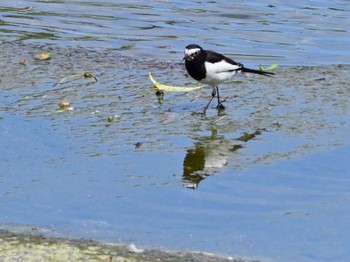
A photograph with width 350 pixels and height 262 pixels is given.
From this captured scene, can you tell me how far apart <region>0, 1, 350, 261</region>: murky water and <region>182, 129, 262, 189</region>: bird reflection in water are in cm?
2

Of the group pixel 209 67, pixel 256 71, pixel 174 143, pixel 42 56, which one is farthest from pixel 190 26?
pixel 174 143

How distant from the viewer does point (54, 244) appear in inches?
236

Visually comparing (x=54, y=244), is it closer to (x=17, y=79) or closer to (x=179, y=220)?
(x=179, y=220)

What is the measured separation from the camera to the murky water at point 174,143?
256 inches

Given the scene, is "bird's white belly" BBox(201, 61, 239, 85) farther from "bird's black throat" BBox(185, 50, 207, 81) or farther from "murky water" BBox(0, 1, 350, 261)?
"murky water" BBox(0, 1, 350, 261)

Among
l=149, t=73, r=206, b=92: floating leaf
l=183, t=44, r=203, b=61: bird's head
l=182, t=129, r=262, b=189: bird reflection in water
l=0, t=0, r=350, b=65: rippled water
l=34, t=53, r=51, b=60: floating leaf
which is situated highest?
l=183, t=44, r=203, b=61: bird's head

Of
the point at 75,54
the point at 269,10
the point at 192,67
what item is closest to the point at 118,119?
the point at 192,67

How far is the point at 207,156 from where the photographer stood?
26.3ft

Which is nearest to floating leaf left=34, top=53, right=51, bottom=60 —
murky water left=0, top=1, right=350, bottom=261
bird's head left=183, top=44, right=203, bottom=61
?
murky water left=0, top=1, right=350, bottom=261

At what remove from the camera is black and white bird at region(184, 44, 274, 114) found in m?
9.65

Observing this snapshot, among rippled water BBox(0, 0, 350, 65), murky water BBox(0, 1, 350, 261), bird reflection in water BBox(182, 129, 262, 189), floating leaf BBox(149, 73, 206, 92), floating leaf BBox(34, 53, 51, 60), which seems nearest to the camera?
murky water BBox(0, 1, 350, 261)

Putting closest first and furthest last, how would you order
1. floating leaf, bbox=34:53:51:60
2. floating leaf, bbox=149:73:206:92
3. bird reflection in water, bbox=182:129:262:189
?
bird reflection in water, bbox=182:129:262:189 < floating leaf, bbox=149:73:206:92 < floating leaf, bbox=34:53:51:60

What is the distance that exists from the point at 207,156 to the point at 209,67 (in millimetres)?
1785

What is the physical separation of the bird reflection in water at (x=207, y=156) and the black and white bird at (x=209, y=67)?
1.03 m
